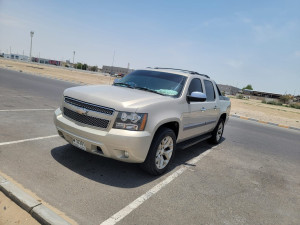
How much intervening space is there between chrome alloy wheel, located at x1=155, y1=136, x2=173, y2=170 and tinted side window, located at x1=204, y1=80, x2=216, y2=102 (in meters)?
1.99

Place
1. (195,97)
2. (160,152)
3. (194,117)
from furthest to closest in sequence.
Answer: (194,117) < (195,97) < (160,152)

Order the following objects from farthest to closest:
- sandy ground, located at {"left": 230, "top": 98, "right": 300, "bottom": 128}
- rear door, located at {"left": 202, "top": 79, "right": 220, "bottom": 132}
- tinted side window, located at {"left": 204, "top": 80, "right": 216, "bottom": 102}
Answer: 1. sandy ground, located at {"left": 230, "top": 98, "right": 300, "bottom": 128}
2. tinted side window, located at {"left": 204, "top": 80, "right": 216, "bottom": 102}
3. rear door, located at {"left": 202, "top": 79, "right": 220, "bottom": 132}

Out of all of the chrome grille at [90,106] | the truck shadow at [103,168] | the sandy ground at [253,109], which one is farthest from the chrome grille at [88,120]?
the sandy ground at [253,109]

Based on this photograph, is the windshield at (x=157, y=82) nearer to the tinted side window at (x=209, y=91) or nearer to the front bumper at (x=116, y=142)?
the tinted side window at (x=209, y=91)

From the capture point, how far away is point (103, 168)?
4195 millimetres

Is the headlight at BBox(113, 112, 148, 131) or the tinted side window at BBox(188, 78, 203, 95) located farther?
the tinted side window at BBox(188, 78, 203, 95)

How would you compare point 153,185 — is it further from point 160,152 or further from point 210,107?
point 210,107

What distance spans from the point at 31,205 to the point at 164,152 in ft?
7.17

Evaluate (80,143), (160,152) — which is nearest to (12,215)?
(80,143)

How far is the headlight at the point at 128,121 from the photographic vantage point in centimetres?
351

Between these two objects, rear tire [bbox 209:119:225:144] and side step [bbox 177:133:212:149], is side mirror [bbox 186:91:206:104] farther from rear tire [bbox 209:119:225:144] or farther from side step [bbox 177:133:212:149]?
rear tire [bbox 209:119:225:144]

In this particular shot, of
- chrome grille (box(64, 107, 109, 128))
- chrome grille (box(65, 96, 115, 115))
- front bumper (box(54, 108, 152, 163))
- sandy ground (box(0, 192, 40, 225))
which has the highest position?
chrome grille (box(65, 96, 115, 115))

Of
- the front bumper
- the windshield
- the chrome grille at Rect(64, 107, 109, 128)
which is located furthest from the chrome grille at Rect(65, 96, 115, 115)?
the windshield

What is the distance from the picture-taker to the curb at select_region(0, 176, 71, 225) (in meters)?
2.62
